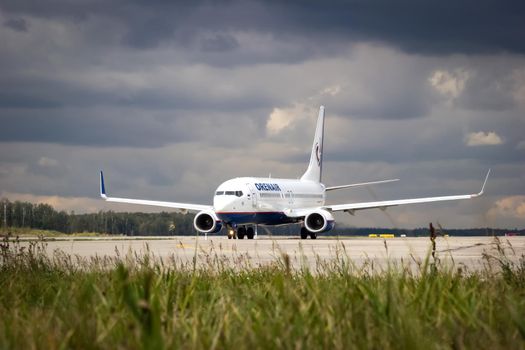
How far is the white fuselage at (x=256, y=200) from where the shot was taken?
44344mm

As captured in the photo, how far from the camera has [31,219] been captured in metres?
79.0

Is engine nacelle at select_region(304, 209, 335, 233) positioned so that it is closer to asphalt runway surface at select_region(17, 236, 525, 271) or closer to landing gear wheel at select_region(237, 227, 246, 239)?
landing gear wheel at select_region(237, 227, 246, 239)

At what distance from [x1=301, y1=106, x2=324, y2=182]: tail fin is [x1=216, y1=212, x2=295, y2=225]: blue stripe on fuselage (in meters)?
10.3

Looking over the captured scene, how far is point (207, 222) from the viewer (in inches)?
1831

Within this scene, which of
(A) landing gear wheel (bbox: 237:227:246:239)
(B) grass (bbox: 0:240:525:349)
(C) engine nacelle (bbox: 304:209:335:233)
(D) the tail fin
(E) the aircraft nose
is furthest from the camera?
(D) the tail fin

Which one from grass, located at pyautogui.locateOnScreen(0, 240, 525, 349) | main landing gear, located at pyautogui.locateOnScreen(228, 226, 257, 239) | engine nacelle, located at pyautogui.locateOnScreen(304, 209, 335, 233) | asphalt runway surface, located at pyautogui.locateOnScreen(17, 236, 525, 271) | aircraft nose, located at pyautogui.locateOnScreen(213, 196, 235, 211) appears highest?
aircraft nose, located at pyautogui.locateOnScreen(213, 196, 235, 211)

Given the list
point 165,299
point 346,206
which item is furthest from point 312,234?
point 165,299

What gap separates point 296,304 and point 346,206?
42.9m

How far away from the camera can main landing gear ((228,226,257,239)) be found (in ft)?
151

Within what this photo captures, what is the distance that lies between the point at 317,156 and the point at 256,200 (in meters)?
14.9

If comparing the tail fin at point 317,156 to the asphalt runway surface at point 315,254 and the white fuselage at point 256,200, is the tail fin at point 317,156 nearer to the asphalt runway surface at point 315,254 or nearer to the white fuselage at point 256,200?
the white fuselage at point 256,200

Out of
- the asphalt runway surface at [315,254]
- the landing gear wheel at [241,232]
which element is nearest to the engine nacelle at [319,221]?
the landing gear wheel at [241,232]

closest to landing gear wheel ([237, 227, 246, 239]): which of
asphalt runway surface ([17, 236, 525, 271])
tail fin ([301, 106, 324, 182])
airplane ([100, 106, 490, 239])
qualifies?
airplane ([100, 106, 490, 239])

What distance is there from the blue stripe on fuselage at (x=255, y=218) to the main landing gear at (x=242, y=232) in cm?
86
